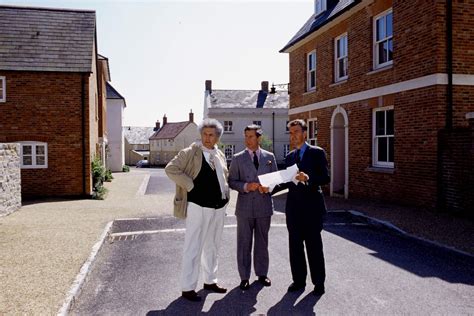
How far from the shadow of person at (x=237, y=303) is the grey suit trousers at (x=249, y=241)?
0.19 meters

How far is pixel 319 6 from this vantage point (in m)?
18.7

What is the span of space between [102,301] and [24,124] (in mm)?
12370

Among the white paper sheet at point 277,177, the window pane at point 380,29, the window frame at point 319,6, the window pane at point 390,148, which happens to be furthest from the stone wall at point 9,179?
the window frame at point 319,6

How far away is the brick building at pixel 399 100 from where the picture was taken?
34.6ft

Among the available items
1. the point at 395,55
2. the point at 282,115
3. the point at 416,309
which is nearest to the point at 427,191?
the point at 395,55

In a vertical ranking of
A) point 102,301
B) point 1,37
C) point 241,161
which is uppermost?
point 1,37

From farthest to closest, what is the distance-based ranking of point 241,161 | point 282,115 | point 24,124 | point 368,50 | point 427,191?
1. point 282,115
2. point 24,124
3. point 368,50
4. point 427,191
5. point 241,161

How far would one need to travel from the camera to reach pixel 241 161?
211 inches

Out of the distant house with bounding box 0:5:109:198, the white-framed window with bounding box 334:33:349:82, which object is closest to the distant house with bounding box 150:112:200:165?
the distant house with bounding box 0:5:109:198

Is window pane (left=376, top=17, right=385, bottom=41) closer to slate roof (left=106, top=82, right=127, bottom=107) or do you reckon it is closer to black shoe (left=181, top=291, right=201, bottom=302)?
black shoe (left=181, top=291, right=201, bottom=302)

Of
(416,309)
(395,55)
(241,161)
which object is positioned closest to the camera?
(416,309)

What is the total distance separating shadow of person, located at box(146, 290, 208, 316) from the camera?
4543 millimetres

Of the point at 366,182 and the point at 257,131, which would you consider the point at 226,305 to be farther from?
the point at 366,182

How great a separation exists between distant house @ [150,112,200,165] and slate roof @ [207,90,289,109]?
12137 mm
